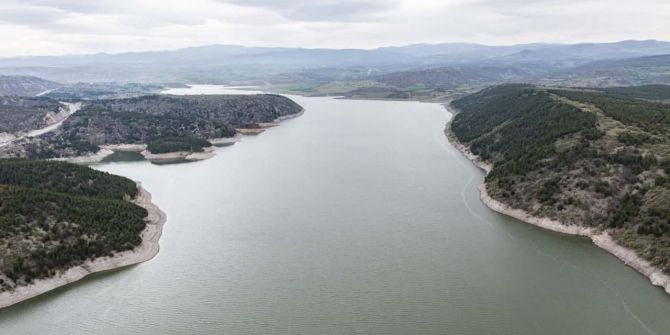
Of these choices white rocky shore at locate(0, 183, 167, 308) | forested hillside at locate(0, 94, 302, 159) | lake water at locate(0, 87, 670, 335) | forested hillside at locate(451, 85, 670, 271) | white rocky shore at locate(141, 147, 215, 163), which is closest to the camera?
lake water at locate(0, 87, 670, 335)

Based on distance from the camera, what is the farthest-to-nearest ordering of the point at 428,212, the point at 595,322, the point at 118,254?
the point at 428,212 < the point at 118,254 < the point at 595,322

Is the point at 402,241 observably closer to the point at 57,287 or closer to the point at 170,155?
the point at 57,287

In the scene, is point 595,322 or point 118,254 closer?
point 595,322

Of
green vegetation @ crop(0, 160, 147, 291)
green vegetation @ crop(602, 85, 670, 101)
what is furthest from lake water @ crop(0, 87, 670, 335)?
green vegetation @ crop(602, 85, 670, 101)

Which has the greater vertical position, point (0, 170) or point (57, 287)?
point (0, 170)

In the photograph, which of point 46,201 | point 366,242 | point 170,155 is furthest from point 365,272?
point 170,155

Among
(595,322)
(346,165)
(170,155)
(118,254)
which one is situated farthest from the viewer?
(170,155)

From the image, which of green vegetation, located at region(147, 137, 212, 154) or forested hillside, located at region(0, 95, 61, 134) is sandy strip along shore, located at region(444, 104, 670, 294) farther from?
forested hillside, located at region(0, 95, 61, 134)
